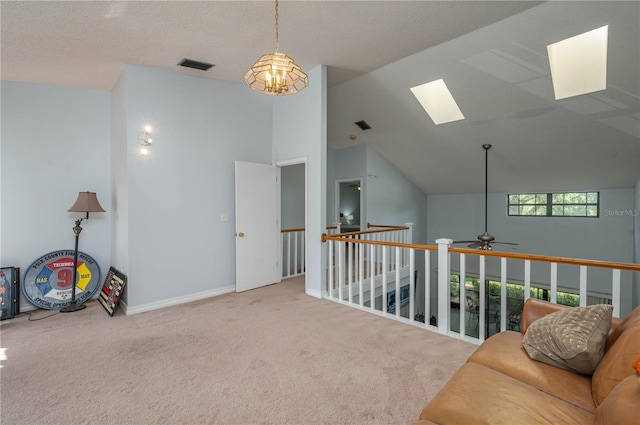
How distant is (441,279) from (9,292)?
5007 millimetres

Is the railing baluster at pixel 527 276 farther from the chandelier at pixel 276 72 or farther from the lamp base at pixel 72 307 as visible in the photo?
the lamp base at pixel 72 307

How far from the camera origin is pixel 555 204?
22.6ft

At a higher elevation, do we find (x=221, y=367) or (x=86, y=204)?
(x=86, y=204)

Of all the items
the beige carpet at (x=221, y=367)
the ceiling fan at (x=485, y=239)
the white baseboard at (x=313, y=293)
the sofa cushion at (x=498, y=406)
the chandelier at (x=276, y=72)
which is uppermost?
the chandelier at (x=276, y=72)

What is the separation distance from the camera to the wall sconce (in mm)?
3682

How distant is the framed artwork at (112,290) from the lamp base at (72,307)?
22cm

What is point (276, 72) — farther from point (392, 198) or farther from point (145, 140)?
point (392, 198)

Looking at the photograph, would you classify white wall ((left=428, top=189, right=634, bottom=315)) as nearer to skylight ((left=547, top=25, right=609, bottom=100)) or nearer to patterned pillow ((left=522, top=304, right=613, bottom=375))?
skylight ((left=547, top=25, right=609, bottom=100))

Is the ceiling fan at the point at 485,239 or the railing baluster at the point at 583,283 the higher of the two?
the ceiling fan at the point at 485,239

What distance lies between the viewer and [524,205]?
286 inches

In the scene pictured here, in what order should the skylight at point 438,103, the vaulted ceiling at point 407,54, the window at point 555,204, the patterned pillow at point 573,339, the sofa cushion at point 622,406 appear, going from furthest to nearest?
1. the window at point 555,204
2. the skylight at point 438,103
3. the vaulted ceiling at point 407,54
4. the patterned pillow at point 573,339
5. the sofa cushion at point 622,406

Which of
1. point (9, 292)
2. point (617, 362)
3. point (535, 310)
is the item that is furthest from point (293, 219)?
point (617, 362)

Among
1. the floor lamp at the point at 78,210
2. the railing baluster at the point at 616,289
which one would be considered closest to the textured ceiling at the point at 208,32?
the floor lamp at the point at 78,210

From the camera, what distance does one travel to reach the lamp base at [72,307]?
3721 mm
